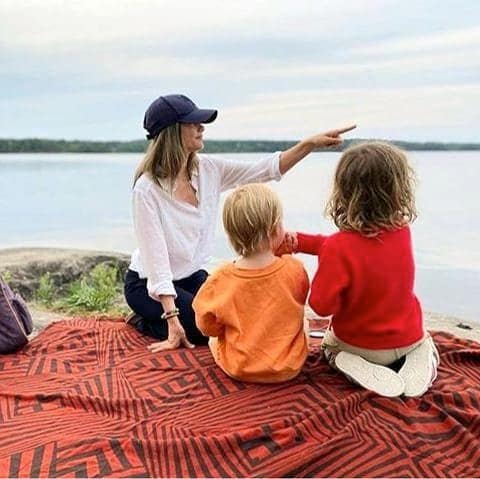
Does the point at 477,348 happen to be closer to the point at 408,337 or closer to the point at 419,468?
the point at 408,337

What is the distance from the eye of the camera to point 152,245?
314 centimetres

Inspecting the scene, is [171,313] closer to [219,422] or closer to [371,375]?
[219,422]

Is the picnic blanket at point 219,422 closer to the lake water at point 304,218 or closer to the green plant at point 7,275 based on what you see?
the lake water at point 304,218

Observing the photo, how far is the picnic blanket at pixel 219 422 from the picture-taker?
80.6 inches

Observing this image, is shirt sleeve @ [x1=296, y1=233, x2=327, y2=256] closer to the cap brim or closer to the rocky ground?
the cap brim

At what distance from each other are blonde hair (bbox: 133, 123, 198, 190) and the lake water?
57 cm

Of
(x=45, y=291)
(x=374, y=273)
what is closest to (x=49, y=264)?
(x=45, y=291)

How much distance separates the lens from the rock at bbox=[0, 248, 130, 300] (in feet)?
17.2

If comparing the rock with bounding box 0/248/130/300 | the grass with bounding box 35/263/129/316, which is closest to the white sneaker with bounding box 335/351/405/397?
the grass with bounding box 35/263/129/316

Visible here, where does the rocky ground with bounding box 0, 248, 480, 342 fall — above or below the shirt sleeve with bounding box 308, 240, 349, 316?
A: below

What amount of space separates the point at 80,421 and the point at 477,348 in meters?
1.60

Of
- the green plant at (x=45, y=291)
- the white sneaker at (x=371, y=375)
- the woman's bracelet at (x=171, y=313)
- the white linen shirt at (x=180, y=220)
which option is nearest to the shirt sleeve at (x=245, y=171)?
the white linen shirt at (x=180, y=220)

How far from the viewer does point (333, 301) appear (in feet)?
7.98

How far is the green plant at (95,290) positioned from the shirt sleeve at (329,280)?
2.55 metres
